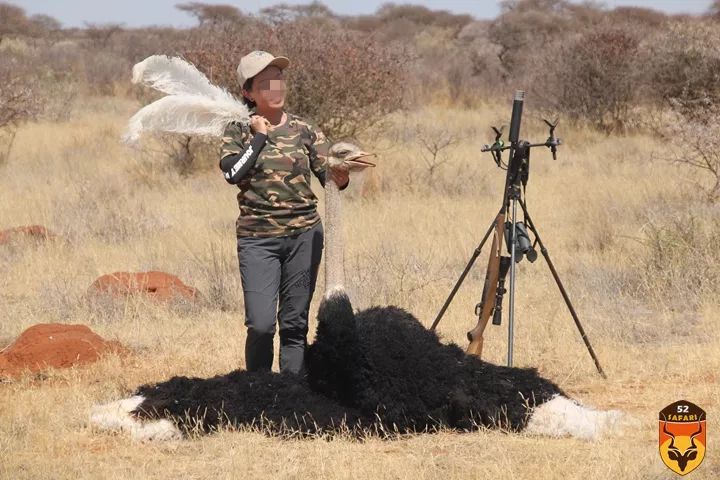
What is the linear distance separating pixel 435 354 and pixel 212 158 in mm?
9867

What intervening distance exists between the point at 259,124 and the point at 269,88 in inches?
8.1

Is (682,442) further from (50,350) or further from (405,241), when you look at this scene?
(405,241)

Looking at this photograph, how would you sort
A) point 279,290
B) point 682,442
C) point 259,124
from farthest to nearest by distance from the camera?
point 279,290, point 259,124, point 682,442

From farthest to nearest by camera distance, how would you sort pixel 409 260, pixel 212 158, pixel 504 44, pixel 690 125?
pixel 504 44, pixel 212 158, pixel 690 125, pixel 409 260

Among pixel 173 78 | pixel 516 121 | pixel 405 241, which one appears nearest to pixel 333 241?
pixel 173 78

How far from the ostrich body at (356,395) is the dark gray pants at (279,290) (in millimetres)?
259

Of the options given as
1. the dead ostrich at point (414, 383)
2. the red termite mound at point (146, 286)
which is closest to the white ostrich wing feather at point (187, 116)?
the dead ostrich at point (414, 383)

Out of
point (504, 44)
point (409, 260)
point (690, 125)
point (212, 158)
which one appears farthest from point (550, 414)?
point (504, 44)

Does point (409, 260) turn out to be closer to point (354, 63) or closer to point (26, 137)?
point (354, 63)

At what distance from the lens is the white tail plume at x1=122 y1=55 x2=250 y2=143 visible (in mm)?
4984

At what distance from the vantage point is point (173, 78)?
5.16 meters

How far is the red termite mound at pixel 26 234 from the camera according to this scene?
9711mm

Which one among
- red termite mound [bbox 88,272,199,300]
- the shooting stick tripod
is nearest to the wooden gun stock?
the shooting stick tripod

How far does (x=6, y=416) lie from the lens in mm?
5266
